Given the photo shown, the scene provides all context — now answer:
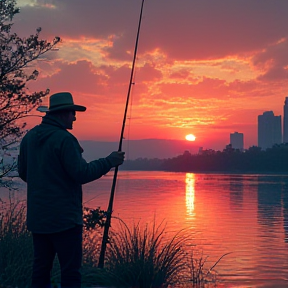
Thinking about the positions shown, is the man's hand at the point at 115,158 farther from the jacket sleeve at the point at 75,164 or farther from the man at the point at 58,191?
the jacket sleeve at the point at 75,164

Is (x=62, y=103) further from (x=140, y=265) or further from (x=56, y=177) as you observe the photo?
(x=140, y=265)

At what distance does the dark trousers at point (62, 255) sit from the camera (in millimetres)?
4090

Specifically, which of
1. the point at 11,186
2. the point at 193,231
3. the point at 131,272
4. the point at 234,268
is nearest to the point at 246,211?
the point at 193,231

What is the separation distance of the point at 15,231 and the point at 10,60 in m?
3.52

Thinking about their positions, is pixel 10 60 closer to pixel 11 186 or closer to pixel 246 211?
pixel 11 186

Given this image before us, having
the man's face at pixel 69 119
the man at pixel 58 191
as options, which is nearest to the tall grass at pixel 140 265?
the man at pixel 58 191

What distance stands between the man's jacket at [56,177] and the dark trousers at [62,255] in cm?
8

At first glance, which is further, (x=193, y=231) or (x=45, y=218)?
(x=193, y=231)

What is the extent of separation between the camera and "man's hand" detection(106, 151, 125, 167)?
428 centimetres

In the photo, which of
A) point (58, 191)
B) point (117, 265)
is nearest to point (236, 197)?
point (117, 265)

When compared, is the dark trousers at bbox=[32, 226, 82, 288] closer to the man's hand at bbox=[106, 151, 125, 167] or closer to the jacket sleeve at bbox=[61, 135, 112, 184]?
the jacket sleeve at bbox=[61, 135, 112, 184]

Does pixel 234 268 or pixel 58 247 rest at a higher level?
pixel 58 247

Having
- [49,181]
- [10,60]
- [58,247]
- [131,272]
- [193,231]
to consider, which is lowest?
[193,231]

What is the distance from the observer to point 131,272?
6293 millimetres
